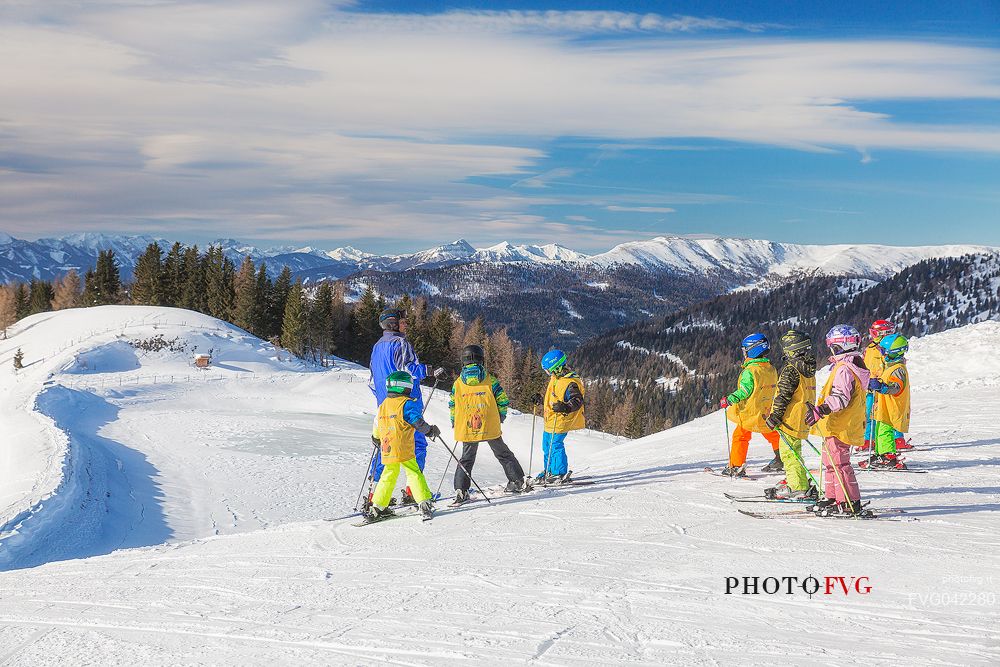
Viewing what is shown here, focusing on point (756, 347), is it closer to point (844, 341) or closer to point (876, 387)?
point (876, 387)

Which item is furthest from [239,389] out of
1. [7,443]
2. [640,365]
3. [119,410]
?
[640,365]

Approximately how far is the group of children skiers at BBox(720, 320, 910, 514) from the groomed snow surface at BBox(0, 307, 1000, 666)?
484 mm

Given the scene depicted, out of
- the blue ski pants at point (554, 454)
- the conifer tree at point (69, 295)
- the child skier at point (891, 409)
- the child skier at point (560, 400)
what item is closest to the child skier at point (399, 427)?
the child skier at point (560, 400)

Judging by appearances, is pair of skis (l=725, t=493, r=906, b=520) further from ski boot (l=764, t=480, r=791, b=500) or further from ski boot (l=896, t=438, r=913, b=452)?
ski boot (l=896, t=438, r=913, b=452)

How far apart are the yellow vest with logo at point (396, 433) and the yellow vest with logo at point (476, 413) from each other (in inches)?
45.8

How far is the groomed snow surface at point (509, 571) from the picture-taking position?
4.07 m

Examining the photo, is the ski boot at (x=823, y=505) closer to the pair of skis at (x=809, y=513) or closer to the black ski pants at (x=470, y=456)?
the pair of skis at (x=809, y=513)

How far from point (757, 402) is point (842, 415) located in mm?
1758

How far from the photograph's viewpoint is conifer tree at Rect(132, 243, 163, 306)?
68.1 meters

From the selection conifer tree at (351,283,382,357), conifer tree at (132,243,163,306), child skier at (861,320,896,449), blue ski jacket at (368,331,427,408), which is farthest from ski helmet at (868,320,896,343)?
conifer tree at (132,243,163,306)

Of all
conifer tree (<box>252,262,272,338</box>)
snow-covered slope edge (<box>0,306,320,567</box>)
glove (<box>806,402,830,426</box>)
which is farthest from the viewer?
conifer tree (<box>252,262,272,338</box>)

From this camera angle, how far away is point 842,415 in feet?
23.2

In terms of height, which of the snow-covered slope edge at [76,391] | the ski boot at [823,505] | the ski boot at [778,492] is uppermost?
the ski boot at [823,505]

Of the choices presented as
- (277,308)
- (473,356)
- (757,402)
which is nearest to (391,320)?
(473,356)
